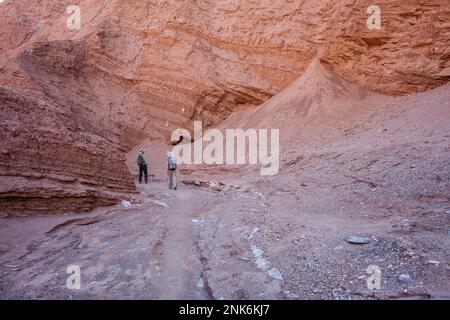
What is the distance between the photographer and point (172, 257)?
5.13 m

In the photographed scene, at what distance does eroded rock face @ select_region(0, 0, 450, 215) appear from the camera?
15602 mm

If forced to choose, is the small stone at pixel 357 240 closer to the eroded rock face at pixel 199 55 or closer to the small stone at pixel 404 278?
the small stone at pixel 404 278

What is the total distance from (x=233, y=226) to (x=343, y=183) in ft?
11.4

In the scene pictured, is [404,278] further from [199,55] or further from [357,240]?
[199,55]

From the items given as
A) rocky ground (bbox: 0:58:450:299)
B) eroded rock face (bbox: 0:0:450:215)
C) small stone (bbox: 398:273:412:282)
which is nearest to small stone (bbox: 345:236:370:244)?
rocky ground (bbox: 0:58:450:299)

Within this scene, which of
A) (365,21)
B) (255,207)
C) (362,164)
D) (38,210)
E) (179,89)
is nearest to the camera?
(38,210)

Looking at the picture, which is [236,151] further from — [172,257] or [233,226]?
[172,257]

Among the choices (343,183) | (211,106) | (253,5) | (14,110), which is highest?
(253,5)

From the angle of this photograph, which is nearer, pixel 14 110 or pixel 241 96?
pixel 14 110

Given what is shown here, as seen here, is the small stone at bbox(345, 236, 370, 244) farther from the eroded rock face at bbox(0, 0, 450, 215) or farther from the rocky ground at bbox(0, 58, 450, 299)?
the eroded rock face at bbox(0, 0, 450, 215)

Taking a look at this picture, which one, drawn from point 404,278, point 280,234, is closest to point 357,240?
point 404,278

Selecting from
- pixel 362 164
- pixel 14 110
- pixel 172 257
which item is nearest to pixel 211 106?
pixel 362 164

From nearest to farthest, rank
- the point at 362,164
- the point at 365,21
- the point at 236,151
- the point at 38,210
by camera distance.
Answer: the point at 38,210, the point at 362,164, the point at 236,151, the point at 365,21

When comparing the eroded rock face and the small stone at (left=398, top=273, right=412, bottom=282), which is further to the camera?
the eroded rock face
